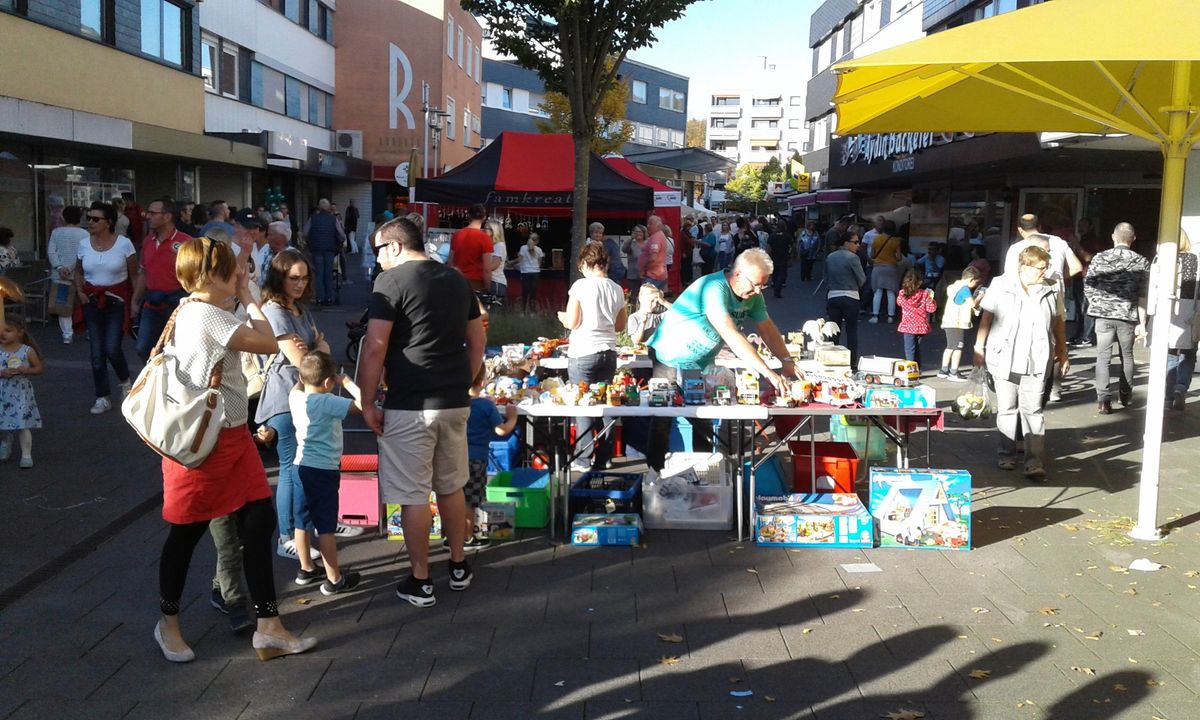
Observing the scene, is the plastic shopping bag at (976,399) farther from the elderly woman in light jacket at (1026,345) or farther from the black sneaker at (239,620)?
the black sneaker at (239,620)

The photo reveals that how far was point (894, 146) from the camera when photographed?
25250 mm

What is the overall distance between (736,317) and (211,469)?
3.25 metres

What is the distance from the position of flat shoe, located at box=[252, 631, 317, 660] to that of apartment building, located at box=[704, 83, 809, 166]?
107700 millimetres

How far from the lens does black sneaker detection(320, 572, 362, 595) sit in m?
5.34

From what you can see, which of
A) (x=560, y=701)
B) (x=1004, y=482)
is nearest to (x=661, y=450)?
(x=1004, y=482)

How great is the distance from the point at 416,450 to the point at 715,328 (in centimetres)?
213

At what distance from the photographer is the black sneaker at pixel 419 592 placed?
517 centimetres

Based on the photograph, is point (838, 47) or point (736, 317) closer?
point (736, 317)

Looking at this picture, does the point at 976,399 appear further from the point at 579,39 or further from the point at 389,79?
A: the point at 389,79

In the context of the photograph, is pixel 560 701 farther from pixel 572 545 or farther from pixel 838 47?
pixel 838 47

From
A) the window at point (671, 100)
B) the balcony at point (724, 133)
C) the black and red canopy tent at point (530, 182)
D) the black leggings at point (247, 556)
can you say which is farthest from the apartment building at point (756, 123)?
the black leggings at point (247, 556)

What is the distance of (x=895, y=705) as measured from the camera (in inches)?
163

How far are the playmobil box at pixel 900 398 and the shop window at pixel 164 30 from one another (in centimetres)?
1934

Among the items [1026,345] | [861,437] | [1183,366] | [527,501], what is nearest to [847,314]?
[1183,366]
